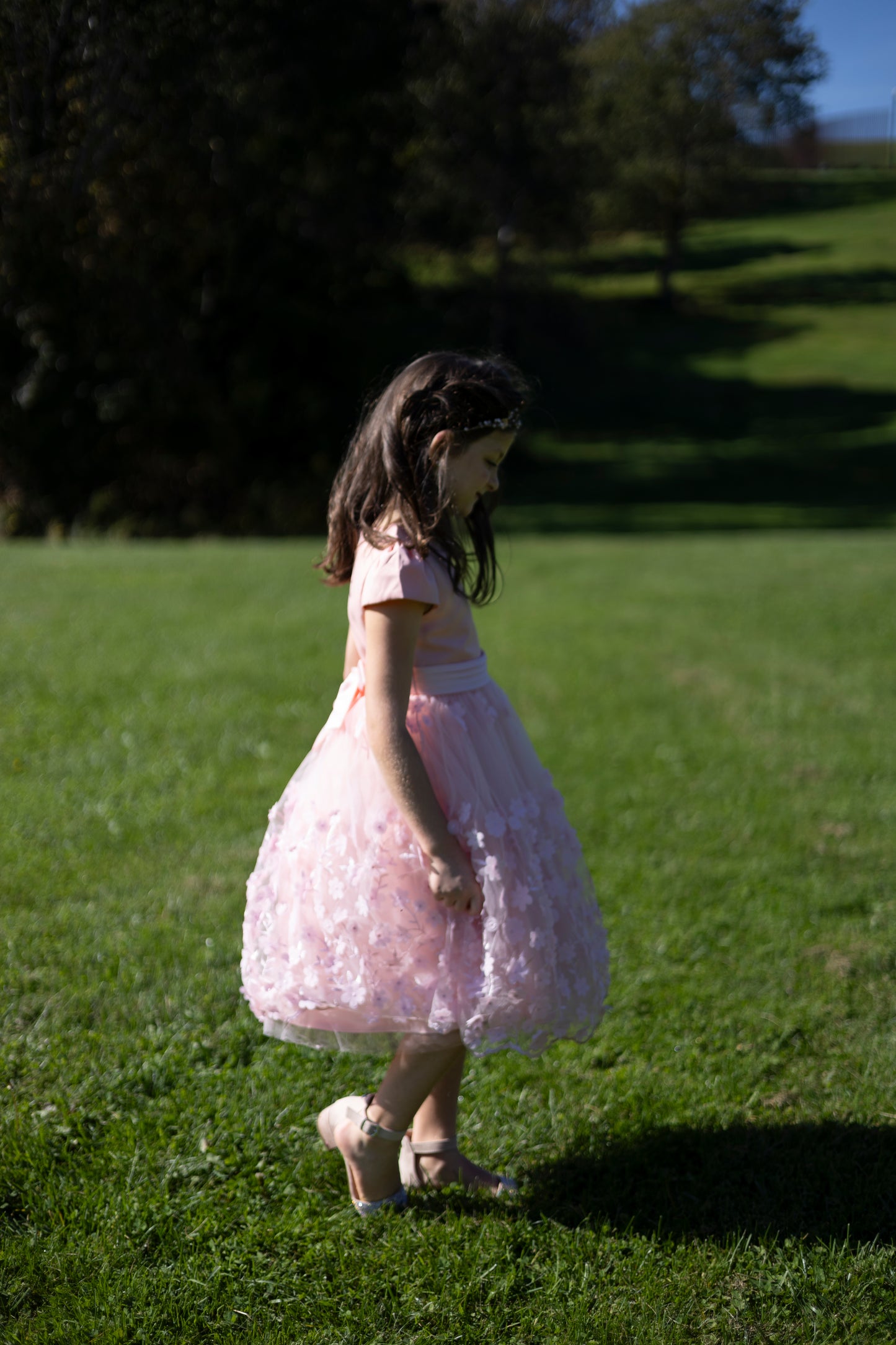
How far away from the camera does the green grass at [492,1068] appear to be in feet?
6.78

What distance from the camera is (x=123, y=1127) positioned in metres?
2.46

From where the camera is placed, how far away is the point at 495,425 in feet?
7.27

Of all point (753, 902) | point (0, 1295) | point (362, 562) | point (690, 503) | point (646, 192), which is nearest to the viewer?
point (0, 1295)

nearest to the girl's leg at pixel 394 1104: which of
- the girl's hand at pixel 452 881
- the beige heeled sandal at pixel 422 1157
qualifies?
the beige heeled sandal at pixel 422 1157

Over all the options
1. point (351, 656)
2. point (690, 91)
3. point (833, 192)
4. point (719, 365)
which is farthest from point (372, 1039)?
point (833, 192)

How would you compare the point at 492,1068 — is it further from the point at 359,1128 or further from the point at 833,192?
the point at 833,192

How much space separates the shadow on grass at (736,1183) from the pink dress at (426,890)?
383 mm

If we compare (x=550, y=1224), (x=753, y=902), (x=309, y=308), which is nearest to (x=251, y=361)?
(x=309, y=308)

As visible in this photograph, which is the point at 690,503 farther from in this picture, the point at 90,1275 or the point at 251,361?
the point at 90,1275

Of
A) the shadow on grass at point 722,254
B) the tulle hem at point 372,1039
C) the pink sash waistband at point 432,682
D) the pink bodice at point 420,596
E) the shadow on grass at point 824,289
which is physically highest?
the shadow on grass at point 722,254

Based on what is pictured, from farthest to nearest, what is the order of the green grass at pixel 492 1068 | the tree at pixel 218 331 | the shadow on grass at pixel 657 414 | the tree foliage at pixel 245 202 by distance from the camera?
the shadow on grass at pixel 657 414 → the tree at pixel 218 331 → the tree foliage at pixel 245 202 → the green grass at pixel 492 1068

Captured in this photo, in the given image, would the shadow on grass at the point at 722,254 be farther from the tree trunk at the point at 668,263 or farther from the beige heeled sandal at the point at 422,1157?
the beige heeled sandal at the point at 422,1157

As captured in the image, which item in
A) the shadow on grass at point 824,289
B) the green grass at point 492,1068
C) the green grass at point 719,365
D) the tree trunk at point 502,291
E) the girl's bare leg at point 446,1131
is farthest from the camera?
the shadow on grass at point 824,289

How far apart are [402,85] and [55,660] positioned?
32.6 ft
